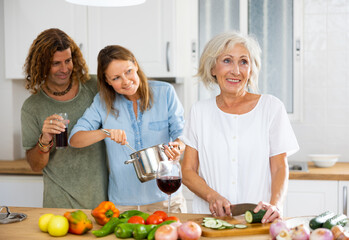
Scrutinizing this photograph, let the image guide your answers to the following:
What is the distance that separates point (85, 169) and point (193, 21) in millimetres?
1612

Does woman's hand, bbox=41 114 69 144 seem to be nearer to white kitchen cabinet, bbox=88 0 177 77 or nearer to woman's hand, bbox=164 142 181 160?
woman's hand, bbox=164 142 181 160

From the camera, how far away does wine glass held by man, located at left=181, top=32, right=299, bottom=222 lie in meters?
1.88

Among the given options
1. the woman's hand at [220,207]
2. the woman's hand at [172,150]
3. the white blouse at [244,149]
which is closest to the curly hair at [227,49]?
the white blouse at [244,149]

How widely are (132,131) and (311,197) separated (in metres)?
1.40

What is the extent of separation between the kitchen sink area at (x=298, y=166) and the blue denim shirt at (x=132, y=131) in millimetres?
1165

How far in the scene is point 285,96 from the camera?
354 centimetres

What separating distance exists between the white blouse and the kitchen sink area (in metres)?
1.21

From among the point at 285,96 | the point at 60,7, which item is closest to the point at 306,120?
the point at 285,96

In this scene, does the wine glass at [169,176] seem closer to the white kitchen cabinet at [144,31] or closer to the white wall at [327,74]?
the white kitchen cabinet at [144,31]

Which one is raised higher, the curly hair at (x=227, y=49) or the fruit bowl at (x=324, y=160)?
the curly hair at (x=227, y=49)

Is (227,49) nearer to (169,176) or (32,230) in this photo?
(169,176)

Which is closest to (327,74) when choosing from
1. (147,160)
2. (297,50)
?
(297,50)

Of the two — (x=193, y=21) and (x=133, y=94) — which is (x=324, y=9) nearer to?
(x=193, y=21)

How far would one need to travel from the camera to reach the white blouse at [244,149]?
6.21 ft
